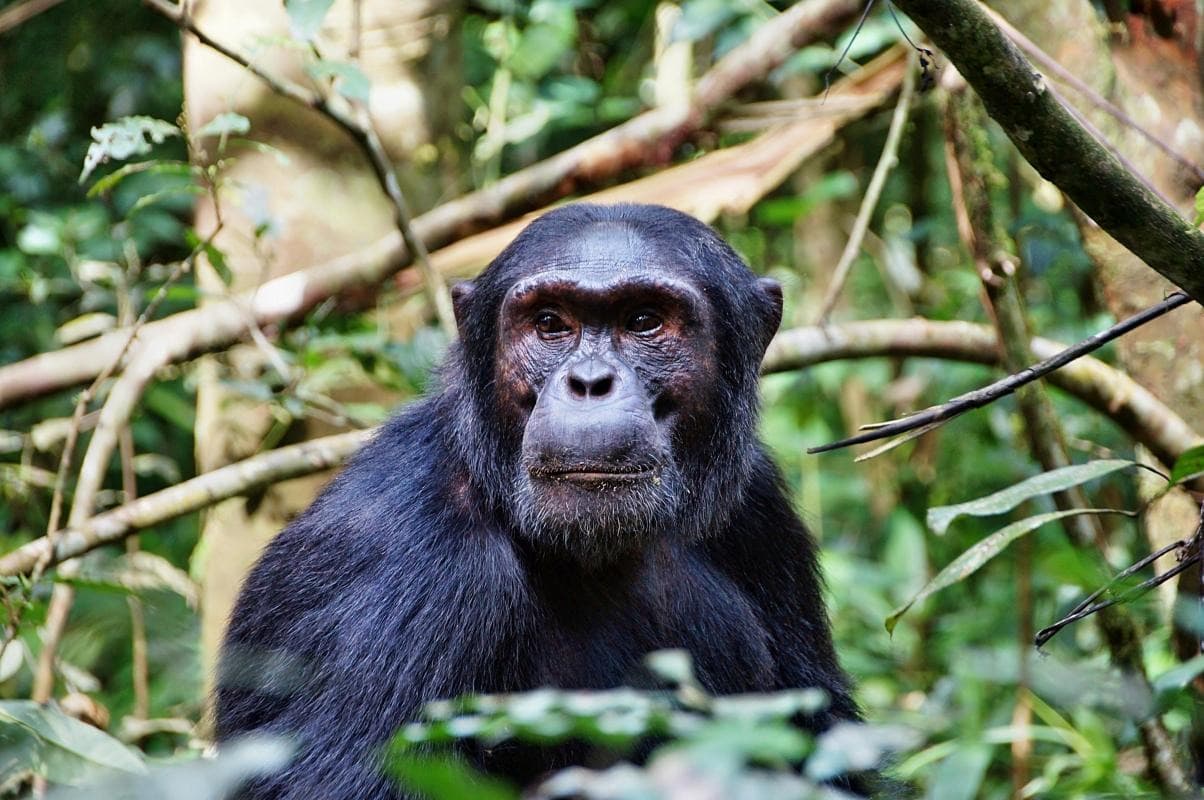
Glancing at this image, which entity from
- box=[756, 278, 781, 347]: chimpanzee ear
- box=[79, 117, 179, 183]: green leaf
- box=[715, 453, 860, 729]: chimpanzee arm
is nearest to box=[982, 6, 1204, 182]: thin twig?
box=[756, 278, 781, 347]: chimpanzee ear

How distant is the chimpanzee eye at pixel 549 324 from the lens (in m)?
4.21

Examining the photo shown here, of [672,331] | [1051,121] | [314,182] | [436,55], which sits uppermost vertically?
[436,55]

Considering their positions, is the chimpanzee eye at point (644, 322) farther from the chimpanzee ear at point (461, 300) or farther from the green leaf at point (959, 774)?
the green leaf at point (959, 774)

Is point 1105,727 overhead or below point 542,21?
below

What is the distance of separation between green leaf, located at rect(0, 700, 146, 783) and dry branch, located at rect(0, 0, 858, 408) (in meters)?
2.31

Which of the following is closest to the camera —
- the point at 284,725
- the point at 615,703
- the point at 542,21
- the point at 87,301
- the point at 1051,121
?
the point at 615,703

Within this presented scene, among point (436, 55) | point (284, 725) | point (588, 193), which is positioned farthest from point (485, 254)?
point (284, 725)

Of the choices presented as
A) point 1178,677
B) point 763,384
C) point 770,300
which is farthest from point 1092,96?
point 763,384

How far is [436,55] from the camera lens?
23.2 ft

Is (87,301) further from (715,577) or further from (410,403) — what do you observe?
(715,577)

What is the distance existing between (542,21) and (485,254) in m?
1.68

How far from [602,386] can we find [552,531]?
45cm

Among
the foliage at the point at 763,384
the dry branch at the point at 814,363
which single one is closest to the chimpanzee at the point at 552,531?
the foliage at the point at 763,384

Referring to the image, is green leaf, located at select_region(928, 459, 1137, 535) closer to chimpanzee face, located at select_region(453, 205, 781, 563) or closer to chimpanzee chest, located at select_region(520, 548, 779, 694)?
chimpanzee face, located at select_region(453, 205, 781, 563)
